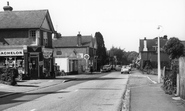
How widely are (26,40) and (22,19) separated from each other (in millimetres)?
3016

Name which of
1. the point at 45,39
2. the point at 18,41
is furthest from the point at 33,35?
the point at 45,39

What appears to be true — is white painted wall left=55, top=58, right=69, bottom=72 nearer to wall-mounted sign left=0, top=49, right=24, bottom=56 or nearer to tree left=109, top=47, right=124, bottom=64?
wall-mounted sign left=0, top=49, right=24, bottom=56

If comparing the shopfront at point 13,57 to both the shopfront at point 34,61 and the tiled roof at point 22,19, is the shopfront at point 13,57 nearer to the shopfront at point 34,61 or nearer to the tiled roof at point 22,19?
the shopfront at point 34,61

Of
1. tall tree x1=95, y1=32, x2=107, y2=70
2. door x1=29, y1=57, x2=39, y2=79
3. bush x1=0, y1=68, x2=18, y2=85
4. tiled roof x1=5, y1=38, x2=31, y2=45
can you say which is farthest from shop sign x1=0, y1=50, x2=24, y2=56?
tall tree x1=95, y1=32, x2=107, y2=70

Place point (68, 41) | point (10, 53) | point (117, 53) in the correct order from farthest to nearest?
point (117, 53) → point (68, 41) → point (10, 53)

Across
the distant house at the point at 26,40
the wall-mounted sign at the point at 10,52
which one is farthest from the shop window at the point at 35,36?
the wall-mounted sign at the point at 10,52

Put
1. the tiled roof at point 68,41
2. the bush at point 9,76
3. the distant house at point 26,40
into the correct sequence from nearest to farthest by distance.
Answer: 1. the bush at point 9,76
2. the distant house at point 26,40
3. the tiled roof at point 68,41

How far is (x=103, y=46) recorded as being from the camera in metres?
102

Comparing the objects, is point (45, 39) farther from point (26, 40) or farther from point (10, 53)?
point (10, 53)

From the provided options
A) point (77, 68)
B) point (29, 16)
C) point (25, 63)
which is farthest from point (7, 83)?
point (77, 68)

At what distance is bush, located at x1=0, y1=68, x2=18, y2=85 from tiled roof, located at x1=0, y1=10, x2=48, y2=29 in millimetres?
10373

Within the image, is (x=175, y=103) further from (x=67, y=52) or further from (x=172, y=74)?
(x=67, y=52)

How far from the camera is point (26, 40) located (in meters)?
35.6

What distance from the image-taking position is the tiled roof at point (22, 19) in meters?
35.6
